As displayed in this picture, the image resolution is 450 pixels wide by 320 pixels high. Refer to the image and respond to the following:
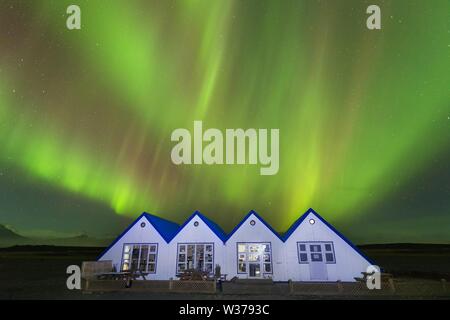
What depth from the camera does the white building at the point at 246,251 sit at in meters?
25.1

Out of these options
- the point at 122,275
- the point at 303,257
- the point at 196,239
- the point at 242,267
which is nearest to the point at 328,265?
the point at 303,257

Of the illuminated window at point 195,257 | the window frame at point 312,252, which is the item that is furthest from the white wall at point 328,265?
the illuminated window at point 195,257

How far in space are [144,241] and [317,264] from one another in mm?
11167

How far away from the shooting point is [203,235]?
26766 mm

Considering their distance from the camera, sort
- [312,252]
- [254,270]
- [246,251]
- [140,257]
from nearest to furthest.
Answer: [312,252] → [254,270] → [246,251] → [140,257]

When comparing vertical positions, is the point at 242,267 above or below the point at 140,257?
below

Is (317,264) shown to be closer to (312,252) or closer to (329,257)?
(312,252)

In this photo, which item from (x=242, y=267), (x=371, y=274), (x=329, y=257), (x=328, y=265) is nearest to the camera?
(x=371, y=274)

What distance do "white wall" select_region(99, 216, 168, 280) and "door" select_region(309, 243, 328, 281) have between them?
30.1 ft

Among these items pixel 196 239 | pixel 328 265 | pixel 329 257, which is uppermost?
pixel 196 239

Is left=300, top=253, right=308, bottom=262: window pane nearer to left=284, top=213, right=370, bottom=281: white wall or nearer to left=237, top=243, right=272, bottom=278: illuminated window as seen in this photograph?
left=284, top=213, right=370, bottom=281: white wall

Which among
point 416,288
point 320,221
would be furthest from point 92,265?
point 416,288

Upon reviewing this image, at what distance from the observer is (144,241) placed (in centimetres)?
2666

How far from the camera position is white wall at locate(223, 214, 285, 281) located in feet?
83.8
